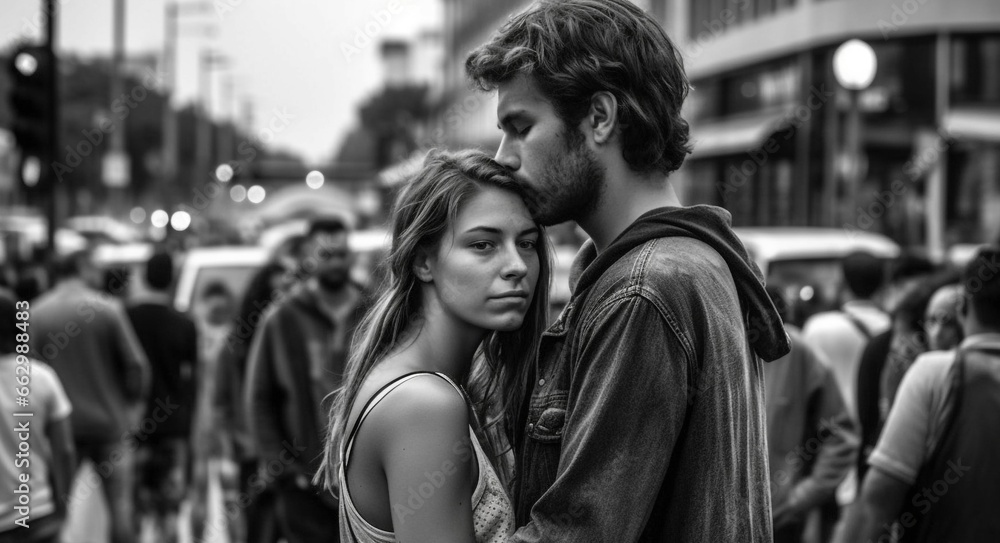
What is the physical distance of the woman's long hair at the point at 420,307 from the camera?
99.0 inches

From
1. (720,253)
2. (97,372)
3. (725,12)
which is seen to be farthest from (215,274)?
(725,12)

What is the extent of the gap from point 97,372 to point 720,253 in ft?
20.8

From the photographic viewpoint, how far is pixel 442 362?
8.35 ft

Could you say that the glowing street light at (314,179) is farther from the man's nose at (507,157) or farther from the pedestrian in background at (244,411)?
the man's nose at (507,157)

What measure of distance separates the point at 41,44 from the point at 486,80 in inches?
319

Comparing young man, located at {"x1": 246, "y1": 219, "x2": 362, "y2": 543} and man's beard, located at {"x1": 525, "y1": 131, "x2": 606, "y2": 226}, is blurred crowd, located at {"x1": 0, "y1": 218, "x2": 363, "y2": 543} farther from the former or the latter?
man's beard, located at {"x1": 525, "y1": 131, "x2": 606, "y2": 226}

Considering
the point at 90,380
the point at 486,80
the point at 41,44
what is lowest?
the point at 90,380

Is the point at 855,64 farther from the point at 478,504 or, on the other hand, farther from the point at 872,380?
the point at 478,504

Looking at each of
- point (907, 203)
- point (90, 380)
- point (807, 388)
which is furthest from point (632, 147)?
point (907, 203)

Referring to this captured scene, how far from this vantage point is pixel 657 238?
227 cm

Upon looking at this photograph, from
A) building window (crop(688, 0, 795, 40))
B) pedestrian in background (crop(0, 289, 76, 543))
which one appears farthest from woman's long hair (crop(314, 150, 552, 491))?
building window (crop(688, 0, 795, 40))

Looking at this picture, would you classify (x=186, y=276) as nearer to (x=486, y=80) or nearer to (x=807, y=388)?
(x=807, y=388)

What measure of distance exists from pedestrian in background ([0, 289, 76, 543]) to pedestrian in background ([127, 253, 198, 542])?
9.27ft

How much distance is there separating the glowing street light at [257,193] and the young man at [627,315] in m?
36.9
